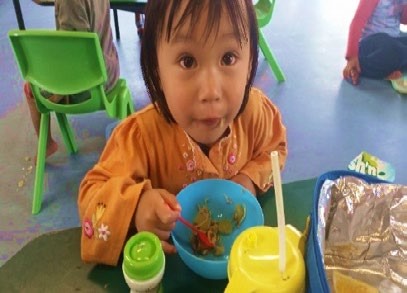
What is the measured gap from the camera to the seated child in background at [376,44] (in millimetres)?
2291

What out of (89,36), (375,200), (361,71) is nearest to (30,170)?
(89,36)

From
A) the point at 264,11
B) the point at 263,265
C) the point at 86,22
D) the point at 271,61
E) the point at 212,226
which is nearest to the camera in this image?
the point at 263,265

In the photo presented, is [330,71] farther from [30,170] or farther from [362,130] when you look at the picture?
[30,170]

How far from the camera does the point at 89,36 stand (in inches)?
48.1

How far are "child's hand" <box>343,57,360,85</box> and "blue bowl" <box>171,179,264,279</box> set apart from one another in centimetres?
183

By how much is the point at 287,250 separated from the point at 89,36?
0.99 metres

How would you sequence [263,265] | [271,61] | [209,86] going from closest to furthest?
1. [263,265]
2. [209,86]
3. [271,61]

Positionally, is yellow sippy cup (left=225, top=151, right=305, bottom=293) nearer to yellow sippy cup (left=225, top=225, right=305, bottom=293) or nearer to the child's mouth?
yellow sippy cup (left=225, top=225, right=305, bottom=293)

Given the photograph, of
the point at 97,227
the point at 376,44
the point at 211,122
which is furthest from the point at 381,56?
the point at 97,227

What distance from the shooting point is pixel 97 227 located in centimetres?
61

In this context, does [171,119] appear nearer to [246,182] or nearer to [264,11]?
[246,182]

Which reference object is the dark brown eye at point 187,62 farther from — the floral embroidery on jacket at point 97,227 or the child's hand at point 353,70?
the child's hand at point 353,70

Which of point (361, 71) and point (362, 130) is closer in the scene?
point (362, 130)

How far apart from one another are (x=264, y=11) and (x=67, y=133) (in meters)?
1.08
